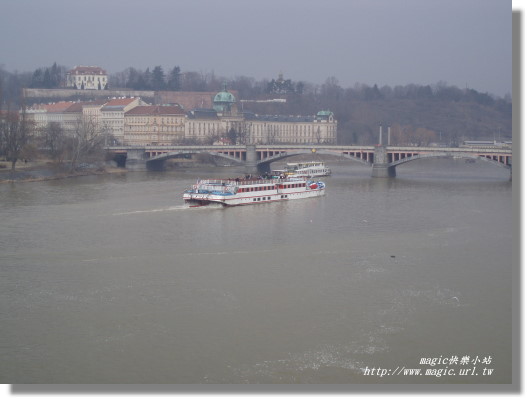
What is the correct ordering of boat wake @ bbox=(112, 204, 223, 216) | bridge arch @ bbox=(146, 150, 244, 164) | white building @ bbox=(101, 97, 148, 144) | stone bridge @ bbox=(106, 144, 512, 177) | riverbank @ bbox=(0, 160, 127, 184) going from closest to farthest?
1. boat wake @ bbox=(112, 204, 223, 216)
2. riverbank @ bbox=(0, 160, 127, 184)
3. stone bridge @ bbox=(106, 144, 512, 177)
4. bridge arch @ bbox=(146, 150, 244, 164)
5. white building @ bbox=(101, 97, 148, 144)

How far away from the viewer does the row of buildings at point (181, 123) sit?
3762cm

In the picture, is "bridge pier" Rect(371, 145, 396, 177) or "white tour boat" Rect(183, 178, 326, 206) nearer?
"white tour boat" Rect(183, 178, 326, 206)

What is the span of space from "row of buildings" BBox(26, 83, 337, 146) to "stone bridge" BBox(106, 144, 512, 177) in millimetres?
8305

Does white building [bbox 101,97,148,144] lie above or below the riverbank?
above

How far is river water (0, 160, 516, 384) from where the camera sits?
6387 millimetres

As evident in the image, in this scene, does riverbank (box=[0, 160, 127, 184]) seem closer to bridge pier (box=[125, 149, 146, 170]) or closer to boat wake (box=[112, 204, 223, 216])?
bridge pier (box=[125, 149, 146, 170])

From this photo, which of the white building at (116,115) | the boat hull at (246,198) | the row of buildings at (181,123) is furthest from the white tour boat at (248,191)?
the white building at (116,115)

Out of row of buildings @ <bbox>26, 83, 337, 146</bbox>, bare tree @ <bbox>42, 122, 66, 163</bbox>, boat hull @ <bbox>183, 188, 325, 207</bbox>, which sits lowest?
boat hull @ <bbox>183, 188, 325, 207</bbox>

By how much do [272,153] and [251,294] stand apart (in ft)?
68.1

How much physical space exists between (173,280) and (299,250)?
240 cm

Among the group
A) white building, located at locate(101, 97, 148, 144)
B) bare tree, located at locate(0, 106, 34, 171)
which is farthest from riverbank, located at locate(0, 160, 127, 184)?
white building, located at locate(101, 97, 148, 144)

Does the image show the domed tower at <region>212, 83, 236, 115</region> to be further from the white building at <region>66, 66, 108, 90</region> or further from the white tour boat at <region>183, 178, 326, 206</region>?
the white tour boat at <region>183, 178, 326, 206</region>

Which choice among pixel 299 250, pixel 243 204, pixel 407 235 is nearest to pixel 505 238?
pixel 407 235

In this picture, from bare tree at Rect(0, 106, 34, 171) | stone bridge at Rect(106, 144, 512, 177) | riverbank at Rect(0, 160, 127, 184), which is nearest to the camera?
riverbank at Rect(0, 160, 127, 184)
